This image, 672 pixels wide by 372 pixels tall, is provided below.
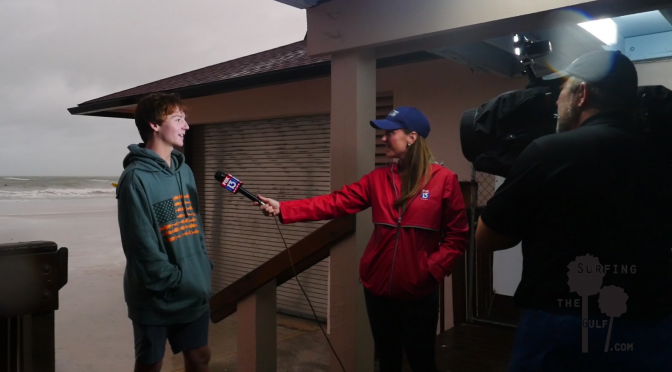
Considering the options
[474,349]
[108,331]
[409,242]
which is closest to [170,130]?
[409,242]

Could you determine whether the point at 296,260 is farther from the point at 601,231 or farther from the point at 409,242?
the point at 601,231

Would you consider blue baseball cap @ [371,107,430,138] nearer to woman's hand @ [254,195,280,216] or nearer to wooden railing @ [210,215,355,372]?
woman's hand @ [254,195,280,216]

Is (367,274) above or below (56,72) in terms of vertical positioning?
below

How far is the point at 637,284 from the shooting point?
1.39m

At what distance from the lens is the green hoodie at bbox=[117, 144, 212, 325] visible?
→ 2078 millimetres

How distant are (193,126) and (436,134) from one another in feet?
15.2

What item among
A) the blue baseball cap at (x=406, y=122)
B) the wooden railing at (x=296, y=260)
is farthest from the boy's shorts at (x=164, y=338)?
the blue baseball cap at (x=406, y=122)

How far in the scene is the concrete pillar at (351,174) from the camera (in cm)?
295

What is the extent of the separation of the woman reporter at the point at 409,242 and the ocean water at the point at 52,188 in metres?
28.7

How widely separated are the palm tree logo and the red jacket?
2.97 ft

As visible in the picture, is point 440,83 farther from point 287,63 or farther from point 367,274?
point 367,274

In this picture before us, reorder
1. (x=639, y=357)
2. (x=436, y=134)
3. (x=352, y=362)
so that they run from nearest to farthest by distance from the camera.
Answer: (x=639, y=357)
(x=352, y=362)
(x=436, y=134)

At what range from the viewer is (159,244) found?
217cm

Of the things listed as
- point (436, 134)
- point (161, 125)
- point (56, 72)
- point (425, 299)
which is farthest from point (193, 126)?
point (56, 72)
